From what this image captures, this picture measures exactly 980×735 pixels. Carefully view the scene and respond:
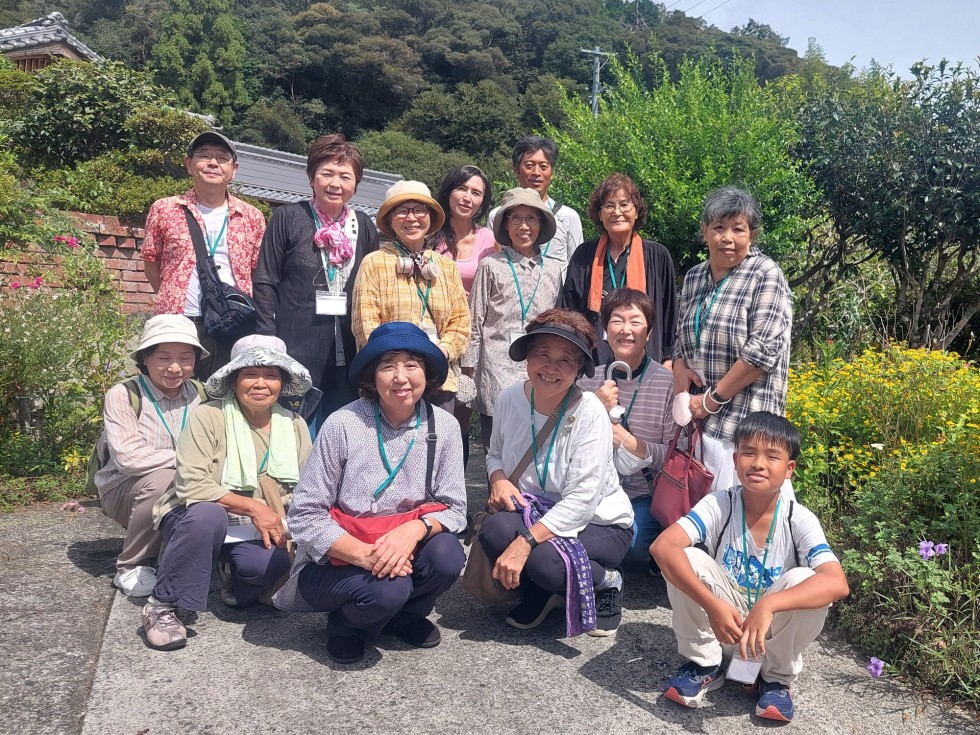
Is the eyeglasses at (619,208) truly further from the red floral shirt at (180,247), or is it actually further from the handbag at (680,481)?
the red floral shirt at (180,247)

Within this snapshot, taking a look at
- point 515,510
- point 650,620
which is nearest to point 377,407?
point 515,510

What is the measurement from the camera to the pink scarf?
4.12 m

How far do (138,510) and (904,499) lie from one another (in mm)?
3353

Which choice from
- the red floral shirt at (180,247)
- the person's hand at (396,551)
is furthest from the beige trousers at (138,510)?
the person's hand at (396,551)

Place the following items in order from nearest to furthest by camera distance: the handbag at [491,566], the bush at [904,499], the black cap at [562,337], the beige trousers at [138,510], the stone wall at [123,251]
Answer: the bush at [904,499], the black cap at [562,337], the handbag at [491,566], the beige trousers at [138,510], the stone wall at [123,251]

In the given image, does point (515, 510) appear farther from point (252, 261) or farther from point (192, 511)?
point (252, 261)

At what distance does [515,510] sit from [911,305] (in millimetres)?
6325

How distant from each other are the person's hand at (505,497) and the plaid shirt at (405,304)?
0.78 m

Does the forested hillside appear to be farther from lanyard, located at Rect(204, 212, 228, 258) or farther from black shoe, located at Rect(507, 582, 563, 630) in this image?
black shoe, located at Rect(507, 582, 563, 630)

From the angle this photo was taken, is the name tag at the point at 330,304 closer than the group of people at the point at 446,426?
No

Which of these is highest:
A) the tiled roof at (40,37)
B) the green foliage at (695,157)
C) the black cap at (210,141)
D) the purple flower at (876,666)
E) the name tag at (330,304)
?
the tiled roof at (40,37)

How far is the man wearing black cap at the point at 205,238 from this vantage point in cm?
414

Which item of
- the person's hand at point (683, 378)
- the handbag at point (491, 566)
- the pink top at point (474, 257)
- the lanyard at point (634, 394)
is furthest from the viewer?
the pink top at point (474, 257)

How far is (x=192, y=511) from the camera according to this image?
3189 millimetres
